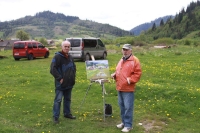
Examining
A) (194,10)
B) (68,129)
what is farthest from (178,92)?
(194,10)

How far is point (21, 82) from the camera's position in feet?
49.2

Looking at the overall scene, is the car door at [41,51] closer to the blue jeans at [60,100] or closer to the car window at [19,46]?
the car window at [19,46]

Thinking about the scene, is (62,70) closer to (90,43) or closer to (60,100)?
(60,100)

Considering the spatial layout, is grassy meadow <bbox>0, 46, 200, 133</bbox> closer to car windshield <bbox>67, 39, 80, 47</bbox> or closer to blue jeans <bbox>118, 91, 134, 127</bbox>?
blue jeans <bbox>118, 91, 134, 127</bbox>

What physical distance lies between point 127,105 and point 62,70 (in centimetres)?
228

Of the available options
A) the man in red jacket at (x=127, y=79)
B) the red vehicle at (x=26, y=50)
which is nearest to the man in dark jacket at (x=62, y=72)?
the man in red jacket at (x=127, y=79)

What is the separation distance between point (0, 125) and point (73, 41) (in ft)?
61.1

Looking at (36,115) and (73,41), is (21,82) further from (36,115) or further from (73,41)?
(73,41)

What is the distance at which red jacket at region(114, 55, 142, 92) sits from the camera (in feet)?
22.5

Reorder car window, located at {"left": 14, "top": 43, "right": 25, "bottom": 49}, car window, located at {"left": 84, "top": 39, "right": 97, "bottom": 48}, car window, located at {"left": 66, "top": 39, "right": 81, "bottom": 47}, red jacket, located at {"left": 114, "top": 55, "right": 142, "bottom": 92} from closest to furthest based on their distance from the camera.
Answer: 1. red jacket, located at {"left": 114, "top": 55, "right": 142, "bottom": 92}
2. car window, located at {"left": 66, "top": 39, "right": 81, "bottom": 47}
3. car window, located at {"left": 84, "top": 39, "right": 97, "bottom": 48}
4. car window, located at {"left": 14, "top": 43, "right": 25, "bottom": 49}

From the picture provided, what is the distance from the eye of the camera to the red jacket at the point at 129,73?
6.87m

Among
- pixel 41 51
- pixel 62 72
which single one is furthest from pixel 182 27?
pixel 62 72

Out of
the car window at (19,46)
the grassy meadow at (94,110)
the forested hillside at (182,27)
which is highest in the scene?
the forested hillside at (182,27)

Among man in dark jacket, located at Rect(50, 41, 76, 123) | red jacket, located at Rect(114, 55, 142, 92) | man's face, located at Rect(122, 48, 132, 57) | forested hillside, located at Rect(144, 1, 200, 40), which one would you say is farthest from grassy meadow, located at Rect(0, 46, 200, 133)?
forested hillside, located at Rect(144, 1, 200, 40)
